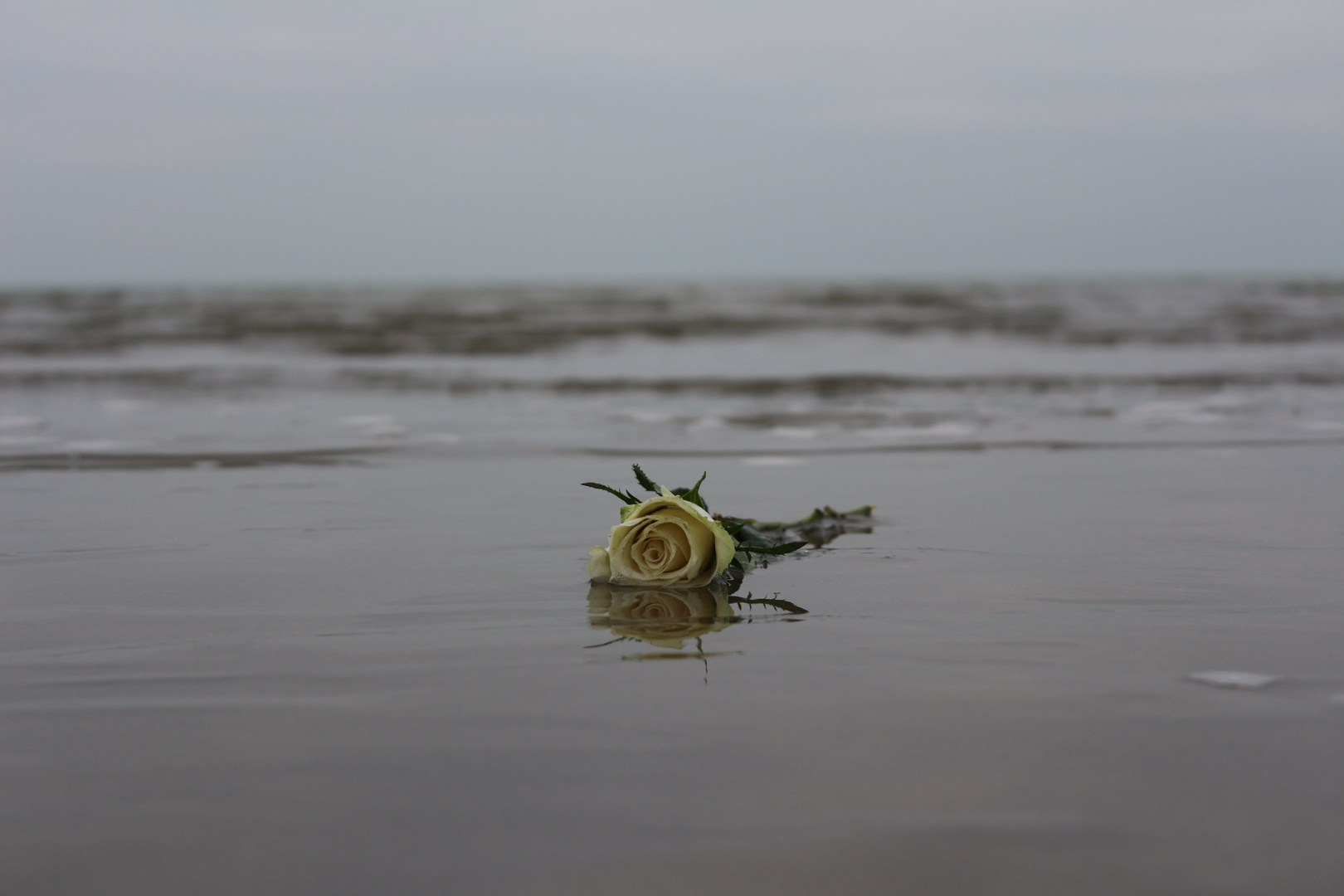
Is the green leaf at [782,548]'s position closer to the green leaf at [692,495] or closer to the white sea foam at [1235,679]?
the green leaf at [692,495]

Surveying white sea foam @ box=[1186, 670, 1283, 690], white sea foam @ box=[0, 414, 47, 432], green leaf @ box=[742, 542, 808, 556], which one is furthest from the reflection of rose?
white sea foam @ box=[0, 414, 47, 432]

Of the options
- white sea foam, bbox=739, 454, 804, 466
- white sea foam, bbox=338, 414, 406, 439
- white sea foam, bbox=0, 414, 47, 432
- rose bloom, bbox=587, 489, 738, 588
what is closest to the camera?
rose bloom, bbox=587, 489, 738, 588

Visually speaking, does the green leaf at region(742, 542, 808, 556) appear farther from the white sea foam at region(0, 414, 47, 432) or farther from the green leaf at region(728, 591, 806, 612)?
the white sea foam at region(0, 414, 47, 432)

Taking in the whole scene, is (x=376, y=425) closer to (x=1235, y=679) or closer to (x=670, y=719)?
(x=670, y=719)

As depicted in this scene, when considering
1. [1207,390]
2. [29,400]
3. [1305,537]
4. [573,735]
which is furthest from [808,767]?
[29,400]

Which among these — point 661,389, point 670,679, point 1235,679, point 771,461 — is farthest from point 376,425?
point 1235,679

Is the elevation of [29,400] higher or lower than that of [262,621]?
higher

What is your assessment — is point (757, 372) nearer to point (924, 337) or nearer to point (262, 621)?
point (924, 337)
